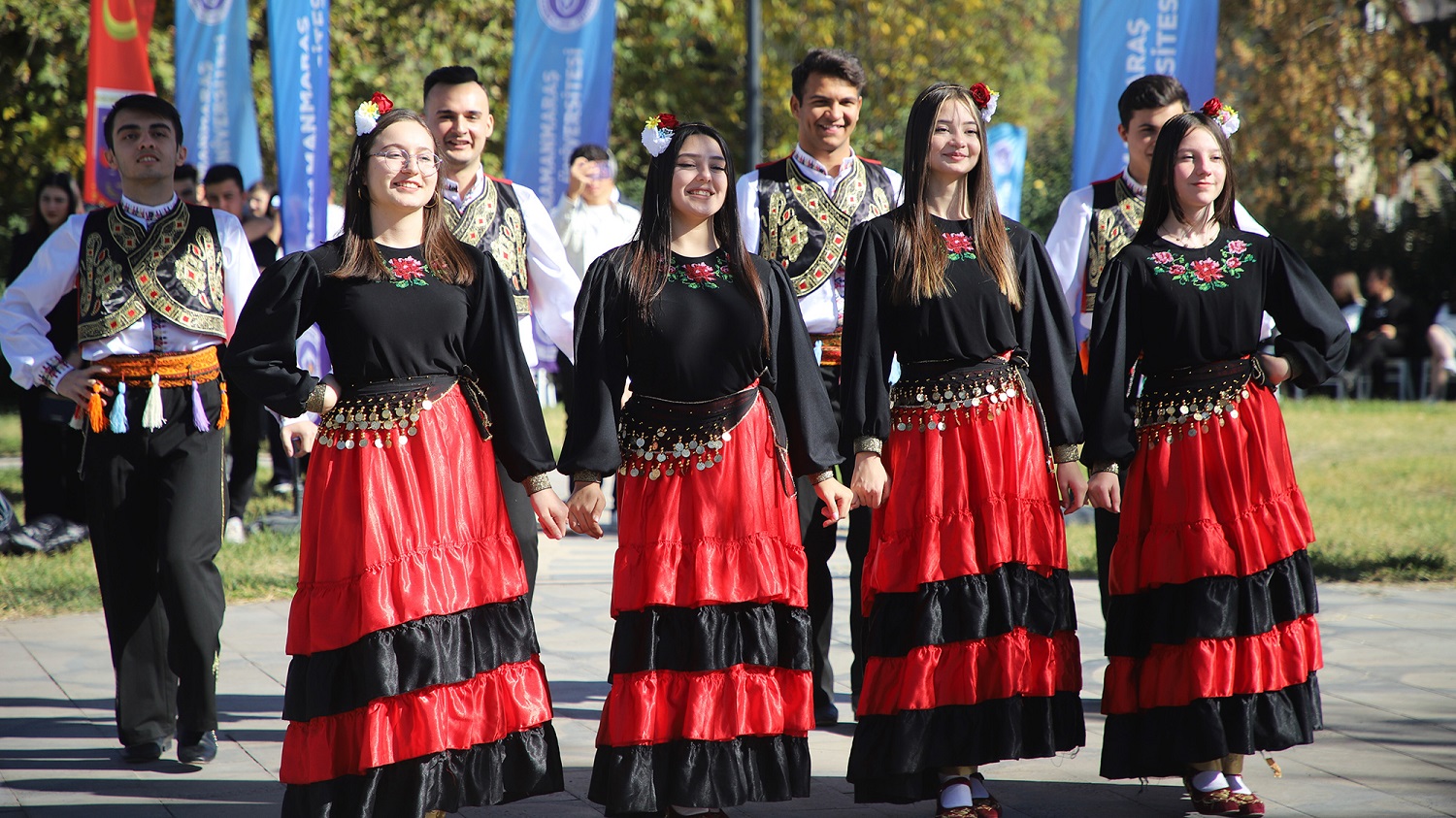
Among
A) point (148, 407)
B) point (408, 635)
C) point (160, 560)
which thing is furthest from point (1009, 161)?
point (408, 635)

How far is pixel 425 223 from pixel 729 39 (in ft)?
64.3

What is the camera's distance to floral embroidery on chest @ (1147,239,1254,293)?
4.30 m

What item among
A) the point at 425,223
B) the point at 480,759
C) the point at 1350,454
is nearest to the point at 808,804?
the point at 480,759

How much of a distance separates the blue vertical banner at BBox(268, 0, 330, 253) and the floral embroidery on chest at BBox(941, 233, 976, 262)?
Answer: 5.22m

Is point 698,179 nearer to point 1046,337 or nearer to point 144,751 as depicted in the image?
point 1046,337

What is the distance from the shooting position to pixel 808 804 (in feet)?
14.4

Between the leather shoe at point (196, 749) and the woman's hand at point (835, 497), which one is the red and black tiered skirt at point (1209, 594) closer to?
the woman's hand at point (835, 497)

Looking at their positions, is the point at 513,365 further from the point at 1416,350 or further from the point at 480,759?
the point at 1416,350

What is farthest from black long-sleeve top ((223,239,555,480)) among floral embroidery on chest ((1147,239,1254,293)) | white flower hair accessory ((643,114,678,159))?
floral embroidery on chest ((1147,239,1254,293))

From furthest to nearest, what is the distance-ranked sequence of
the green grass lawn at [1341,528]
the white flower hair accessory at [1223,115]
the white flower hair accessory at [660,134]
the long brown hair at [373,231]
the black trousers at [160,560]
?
the green grass lawn at [1341,528] < the black trousers at [160,560] < the white flower hair accessory at [1223,115] < the white flower hair accessory at [660,134] < the long brown hair at [373,231]

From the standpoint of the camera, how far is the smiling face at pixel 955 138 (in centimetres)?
427

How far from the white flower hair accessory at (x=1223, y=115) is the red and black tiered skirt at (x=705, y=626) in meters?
1.78

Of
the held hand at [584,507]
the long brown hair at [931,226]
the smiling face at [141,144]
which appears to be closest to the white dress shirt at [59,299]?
the smiling face at [141,144]

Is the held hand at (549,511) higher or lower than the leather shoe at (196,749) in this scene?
higher
